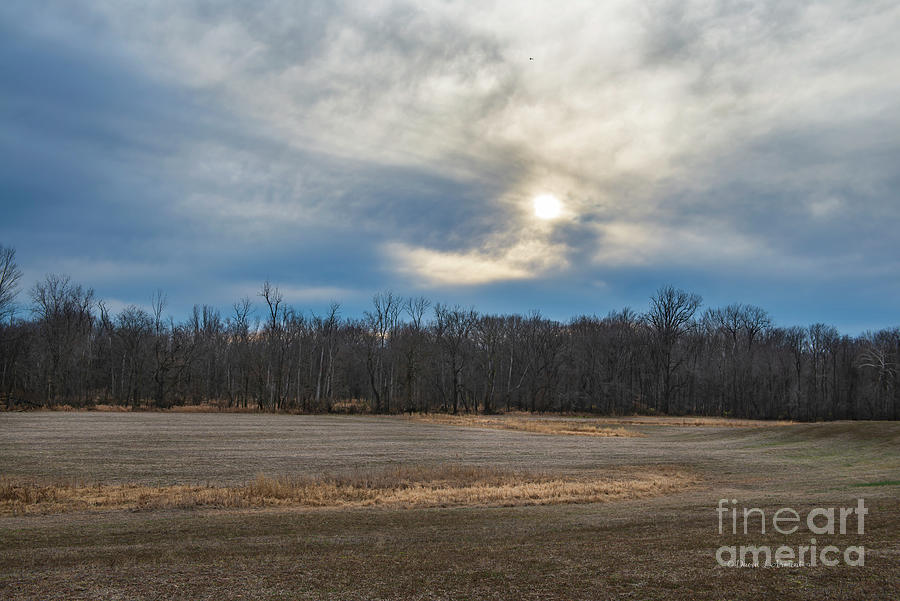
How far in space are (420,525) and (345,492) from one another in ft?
21.3

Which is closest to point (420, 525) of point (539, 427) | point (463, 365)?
point (539, 427)

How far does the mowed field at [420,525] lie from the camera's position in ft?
26.3

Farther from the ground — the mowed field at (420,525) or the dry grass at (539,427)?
the mowed field at (420,525)

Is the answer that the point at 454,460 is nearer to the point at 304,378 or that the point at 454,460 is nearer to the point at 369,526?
the point at 369,526

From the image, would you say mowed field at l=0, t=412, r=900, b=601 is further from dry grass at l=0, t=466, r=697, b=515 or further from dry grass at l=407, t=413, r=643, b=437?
dry grass at l=407, t=413, r=643, b=437

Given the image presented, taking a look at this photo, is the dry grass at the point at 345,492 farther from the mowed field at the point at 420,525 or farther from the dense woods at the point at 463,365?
the dense woods at the point at 463,365

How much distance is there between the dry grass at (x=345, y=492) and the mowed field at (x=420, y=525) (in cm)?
12

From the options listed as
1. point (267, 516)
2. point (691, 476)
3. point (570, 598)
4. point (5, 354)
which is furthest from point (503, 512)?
point (5, 354)

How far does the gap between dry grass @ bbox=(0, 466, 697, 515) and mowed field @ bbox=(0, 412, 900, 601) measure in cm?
12

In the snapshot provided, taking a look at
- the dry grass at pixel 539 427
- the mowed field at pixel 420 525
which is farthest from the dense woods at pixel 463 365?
the mowed field at pixel 420 525

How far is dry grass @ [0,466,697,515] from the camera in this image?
54.7 feet

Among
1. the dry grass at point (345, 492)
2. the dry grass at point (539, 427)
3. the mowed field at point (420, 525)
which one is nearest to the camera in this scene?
the mowed field at point (420, 525)

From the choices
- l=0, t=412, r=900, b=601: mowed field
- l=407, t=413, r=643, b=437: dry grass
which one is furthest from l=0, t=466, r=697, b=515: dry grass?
l=407, t=413, r=643, b=437: dry grass

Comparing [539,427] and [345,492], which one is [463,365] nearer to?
[539,427]
